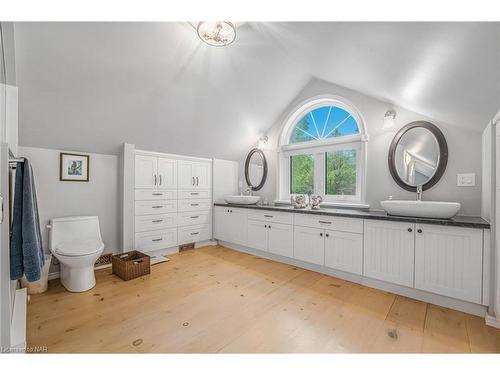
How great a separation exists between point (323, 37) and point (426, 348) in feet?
7.89

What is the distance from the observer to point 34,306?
1892 mm

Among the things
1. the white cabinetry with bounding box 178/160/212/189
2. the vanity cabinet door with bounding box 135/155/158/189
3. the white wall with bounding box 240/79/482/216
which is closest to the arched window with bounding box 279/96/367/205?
the white wall with bounding box 240/79/482/216

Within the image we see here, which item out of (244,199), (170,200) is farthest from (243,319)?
(170,200)

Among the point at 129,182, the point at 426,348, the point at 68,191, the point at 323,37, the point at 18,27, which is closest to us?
the point at 426,348

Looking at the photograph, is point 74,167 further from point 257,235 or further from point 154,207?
point 257,235

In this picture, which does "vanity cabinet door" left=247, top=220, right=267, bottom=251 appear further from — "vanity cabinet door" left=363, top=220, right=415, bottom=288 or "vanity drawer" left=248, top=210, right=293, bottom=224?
"vanity cabinet door" left=363, top=220, right=415, bottom=288

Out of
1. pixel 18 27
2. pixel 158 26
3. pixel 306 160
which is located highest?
pixel 158 26

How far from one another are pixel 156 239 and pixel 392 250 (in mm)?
3039

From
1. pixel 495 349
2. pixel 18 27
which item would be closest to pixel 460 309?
pixel 495 349

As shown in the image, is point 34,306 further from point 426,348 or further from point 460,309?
point 460,309

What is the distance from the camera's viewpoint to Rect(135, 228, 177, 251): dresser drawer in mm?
3117

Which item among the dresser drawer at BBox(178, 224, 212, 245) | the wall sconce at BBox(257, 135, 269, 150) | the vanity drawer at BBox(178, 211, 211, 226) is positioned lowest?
the dresser drawer at BBox(178, 224, 212, 245)

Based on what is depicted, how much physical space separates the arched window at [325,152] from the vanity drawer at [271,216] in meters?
0.76

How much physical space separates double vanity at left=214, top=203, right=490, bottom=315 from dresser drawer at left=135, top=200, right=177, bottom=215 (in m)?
1.42
